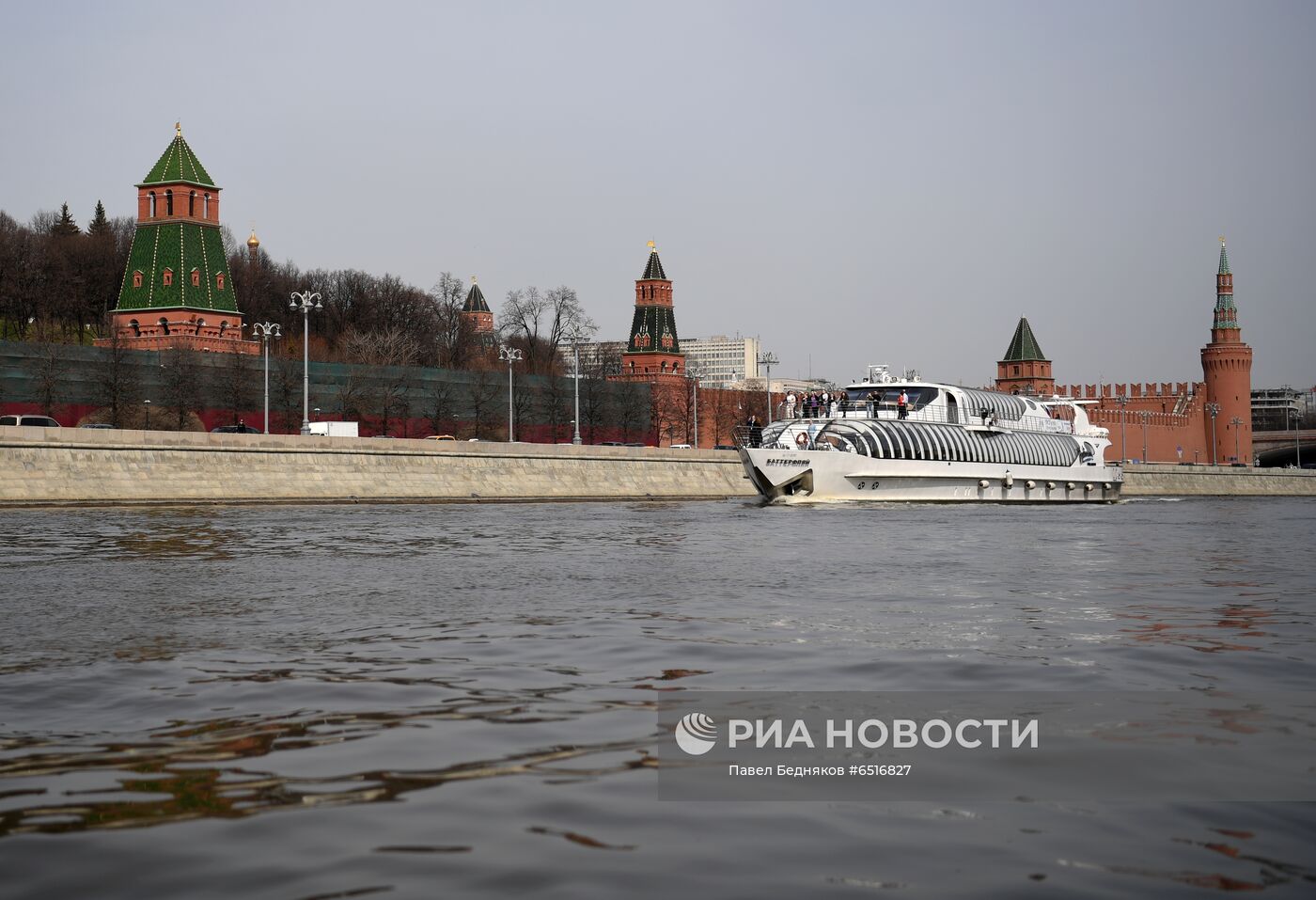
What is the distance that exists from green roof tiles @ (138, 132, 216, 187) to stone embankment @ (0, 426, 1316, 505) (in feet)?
119

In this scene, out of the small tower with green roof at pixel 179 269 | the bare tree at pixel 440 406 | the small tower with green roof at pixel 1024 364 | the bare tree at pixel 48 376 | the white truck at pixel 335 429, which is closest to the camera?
the white truck at pixel 335 429

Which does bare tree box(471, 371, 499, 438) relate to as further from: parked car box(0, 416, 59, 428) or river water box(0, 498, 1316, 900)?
river water box(0, 498, 1316, 900)

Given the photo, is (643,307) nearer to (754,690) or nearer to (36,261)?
(36,261)

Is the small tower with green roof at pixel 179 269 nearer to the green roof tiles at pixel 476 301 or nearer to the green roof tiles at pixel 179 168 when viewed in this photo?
the green roof tiles at pixel 179 168

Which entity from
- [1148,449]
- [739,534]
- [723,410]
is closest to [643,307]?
[723,410]

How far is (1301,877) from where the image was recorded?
4.08 m

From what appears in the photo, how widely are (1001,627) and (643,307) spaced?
9922cm

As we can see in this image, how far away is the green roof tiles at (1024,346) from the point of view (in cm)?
12825

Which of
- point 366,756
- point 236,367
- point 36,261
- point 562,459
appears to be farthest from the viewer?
point 36,261

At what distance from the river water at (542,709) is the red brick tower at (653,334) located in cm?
8850

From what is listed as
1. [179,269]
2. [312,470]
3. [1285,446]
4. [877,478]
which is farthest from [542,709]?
[1285,446]

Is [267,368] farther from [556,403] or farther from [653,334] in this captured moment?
[653,334]

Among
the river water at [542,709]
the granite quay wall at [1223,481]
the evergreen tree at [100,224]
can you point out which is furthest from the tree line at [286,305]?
the river water at [542,709]

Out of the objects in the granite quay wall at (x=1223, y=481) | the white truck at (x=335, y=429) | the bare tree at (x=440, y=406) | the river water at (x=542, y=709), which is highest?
the bare tree at (x=440, y=406)
